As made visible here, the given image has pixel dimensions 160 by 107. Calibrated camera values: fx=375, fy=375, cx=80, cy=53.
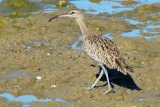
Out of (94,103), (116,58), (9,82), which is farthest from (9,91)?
(116,58)

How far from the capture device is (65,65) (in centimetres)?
986

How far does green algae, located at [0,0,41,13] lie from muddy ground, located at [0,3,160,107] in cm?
118

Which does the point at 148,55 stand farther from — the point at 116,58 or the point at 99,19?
the point at 99,19

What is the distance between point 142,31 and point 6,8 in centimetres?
536

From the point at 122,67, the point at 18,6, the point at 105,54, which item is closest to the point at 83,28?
the point at 105,54

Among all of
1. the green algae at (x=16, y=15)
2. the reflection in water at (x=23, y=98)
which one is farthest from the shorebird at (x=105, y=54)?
the green algae at (x=16, y=15)

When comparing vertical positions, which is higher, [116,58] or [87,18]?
[116,58]

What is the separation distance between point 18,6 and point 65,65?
5.81 metres

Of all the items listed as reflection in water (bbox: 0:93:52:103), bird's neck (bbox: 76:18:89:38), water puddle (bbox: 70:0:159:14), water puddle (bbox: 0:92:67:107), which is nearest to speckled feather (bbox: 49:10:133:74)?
bird's neck (bbox: 76:18:89:38)

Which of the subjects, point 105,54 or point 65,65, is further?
point 65,65

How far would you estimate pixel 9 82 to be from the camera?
8.91 m

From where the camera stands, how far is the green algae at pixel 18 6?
14.5 meters

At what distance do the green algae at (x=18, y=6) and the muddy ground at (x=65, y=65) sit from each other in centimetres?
118

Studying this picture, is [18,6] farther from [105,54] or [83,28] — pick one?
[105,54]
